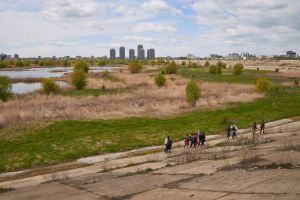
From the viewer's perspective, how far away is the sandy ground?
17406 mm

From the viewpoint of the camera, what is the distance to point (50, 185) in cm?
2267

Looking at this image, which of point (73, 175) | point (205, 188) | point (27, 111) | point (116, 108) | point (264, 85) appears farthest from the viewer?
point (264, 85)

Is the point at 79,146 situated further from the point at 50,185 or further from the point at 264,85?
the point at 264,85

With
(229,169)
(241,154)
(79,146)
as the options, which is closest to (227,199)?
(229,169)

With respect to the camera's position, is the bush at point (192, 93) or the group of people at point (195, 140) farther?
the bush at point (192, 93)

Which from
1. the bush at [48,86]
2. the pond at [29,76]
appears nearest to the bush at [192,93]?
the bush at [48,86]

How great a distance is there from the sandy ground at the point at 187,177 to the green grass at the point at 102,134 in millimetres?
3459

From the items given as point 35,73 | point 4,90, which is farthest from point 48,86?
point 35,73

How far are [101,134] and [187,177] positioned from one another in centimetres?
1668

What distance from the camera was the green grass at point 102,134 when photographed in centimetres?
3127

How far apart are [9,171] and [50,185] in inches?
273

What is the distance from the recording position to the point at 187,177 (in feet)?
69.9

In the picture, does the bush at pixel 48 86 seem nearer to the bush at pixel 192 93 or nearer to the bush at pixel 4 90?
the bush at pixel 4 90

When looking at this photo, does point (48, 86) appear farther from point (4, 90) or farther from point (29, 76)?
point (29, 76)
